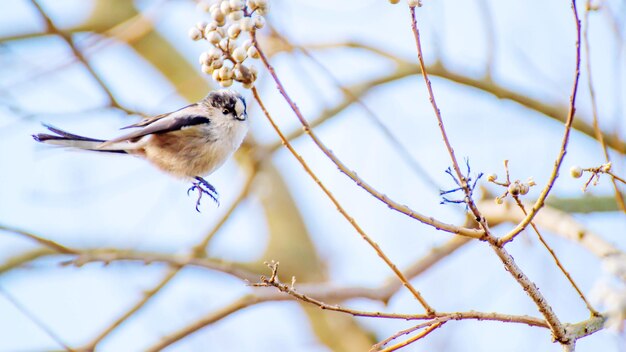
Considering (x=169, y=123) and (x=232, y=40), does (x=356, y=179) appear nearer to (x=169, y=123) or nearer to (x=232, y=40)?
(x=232, y=40)

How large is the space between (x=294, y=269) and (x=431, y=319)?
3616 mm

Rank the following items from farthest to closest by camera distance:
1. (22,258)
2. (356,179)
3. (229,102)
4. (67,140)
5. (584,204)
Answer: (22,258), (584,204), (229,102), (67,140), (356,179)

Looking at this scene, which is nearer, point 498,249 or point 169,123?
point 498,249

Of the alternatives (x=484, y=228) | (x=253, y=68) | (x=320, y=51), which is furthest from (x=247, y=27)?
(x=320, y=51)

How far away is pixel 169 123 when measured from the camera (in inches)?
72.0

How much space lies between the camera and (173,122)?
184cm

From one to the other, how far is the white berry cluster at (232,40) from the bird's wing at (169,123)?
0.62 metres

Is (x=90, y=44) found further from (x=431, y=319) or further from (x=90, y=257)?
(x=431, y=319)

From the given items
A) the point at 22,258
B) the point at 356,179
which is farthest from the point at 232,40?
the point at 22,258

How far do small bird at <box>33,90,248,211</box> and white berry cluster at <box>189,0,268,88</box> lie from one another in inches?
21.3

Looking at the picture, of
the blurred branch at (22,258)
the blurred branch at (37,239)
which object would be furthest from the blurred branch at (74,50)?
the blurred branch at (22,258)

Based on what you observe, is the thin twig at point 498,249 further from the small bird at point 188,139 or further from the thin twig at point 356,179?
the small bird at point 188,139

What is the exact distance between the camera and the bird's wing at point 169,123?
1800 millimetres

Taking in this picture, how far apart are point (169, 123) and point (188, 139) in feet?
0.23
